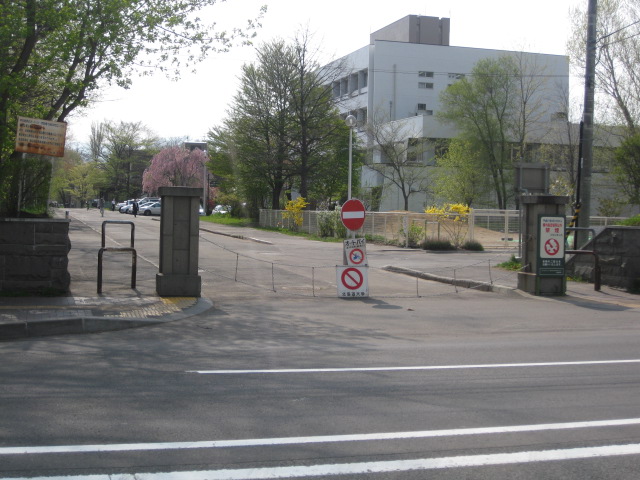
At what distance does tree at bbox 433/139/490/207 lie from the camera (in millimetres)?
49500

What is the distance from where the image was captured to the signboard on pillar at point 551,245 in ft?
49.6

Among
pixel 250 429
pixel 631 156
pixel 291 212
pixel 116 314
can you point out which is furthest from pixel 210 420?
pixel 291 212

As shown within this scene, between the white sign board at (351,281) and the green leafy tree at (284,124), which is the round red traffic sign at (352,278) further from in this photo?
the green leafy tree at (284,124)

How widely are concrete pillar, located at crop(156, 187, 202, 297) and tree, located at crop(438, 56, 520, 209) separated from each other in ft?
134

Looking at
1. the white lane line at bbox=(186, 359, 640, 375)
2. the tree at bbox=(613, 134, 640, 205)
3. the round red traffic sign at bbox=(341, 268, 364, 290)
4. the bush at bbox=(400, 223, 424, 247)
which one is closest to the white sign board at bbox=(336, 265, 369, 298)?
the round red traffic sign at bbox=(341, 268, 364, 290)

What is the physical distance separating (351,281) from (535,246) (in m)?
4.32

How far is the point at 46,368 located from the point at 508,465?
5.05 meters

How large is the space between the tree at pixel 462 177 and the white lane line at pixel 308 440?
44.7 m

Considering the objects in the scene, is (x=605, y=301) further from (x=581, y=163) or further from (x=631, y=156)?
(x=631, y=156)

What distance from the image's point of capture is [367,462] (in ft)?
15.1

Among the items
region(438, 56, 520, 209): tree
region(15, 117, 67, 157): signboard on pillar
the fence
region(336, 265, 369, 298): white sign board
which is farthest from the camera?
region(438, 56, 520, 209): tree

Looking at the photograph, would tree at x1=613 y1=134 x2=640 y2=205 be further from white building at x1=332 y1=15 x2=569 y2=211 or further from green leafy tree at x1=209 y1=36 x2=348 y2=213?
white building at x1=332 y1=15 x2=569 y2=211

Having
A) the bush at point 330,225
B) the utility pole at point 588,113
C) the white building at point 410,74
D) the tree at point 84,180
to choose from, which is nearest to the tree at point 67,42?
the utility pole at point 588,113

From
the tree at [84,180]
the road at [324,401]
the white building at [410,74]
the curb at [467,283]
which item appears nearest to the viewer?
the road at [324,401]
